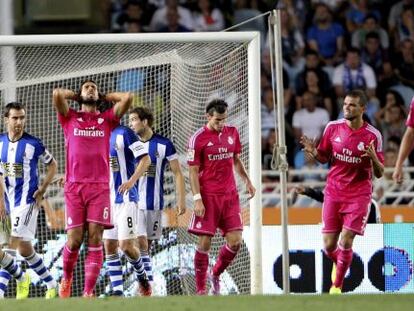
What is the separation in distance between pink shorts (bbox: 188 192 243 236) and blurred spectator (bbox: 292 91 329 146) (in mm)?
5319

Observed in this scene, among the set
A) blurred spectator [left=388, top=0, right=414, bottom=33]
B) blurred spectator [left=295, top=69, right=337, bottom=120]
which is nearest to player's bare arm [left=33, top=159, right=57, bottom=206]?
blurred spectator [left=295, top=69, right=337, bottom=120]

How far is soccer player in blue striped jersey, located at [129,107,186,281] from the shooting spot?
588 inches

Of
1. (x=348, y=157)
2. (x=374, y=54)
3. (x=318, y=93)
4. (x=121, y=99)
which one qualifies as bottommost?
(x=348, y=157)

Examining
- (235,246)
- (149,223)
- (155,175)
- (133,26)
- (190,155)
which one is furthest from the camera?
(133,26)

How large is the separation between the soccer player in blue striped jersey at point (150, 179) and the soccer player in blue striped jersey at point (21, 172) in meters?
1.13

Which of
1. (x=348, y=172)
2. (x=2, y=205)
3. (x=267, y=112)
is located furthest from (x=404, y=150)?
(x=267, y=112)

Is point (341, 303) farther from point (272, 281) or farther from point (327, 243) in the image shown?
point (272, 281)

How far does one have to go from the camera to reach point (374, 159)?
13.8m

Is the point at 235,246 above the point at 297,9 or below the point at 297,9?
below

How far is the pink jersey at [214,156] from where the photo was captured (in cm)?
1455

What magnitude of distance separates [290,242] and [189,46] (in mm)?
2306

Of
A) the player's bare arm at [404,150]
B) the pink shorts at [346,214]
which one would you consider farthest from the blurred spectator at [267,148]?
the player's bare arm at [404,150]

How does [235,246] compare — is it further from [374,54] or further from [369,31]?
[369,31]

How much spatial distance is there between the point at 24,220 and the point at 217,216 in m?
1.87
